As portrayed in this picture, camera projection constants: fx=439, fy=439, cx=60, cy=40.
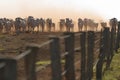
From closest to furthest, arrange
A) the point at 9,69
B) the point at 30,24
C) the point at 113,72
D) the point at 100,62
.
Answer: the point at 9,69 < the point at 100,62 < the point at 113,72 < the point at 30,24

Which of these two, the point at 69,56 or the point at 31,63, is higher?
the point at 31,63

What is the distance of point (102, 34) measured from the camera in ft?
46.2

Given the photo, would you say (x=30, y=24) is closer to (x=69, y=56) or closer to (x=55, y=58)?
(x=69, y=56)

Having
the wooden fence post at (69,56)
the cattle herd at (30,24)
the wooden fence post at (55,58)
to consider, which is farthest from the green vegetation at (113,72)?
the cattle herd at (30,24)

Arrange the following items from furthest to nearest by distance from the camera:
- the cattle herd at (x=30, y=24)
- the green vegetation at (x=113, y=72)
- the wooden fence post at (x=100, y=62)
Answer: the cattle herd at (x=30, y=24), the green vegetation at (x=113, y=72), the wooden fence post at (x=100, y=62)

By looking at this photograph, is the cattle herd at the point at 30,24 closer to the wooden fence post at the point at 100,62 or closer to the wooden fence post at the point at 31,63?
the wooden fence post at the point at 100,62

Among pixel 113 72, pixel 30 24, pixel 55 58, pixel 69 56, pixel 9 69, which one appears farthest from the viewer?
pixel 30 24

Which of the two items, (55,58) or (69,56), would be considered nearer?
(55,58)

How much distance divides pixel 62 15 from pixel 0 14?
547 inches

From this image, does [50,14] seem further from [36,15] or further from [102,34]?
[102,34]

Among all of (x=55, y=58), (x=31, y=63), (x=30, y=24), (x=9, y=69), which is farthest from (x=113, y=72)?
(x=30, y=24)

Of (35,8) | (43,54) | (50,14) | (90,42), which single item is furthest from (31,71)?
(35,8)

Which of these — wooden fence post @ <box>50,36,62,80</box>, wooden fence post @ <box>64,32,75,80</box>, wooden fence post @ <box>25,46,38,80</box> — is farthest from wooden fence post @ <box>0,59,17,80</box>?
wooden fence post @ <box>64,32,75,80</box>

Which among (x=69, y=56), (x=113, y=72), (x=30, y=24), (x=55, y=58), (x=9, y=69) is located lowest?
(x=113, y=72)
